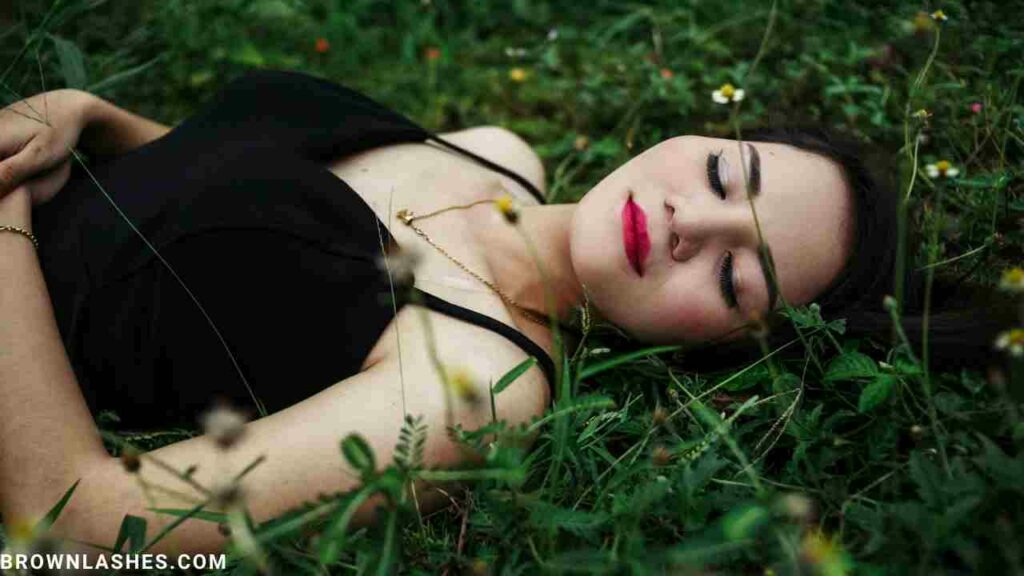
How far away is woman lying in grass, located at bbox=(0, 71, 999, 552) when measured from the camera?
1741 millimetres

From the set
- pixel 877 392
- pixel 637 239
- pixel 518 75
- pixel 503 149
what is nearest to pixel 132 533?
pixel 637 239

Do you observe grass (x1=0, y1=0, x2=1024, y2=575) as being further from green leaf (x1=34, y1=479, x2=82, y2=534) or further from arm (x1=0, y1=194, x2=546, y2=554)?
green leaf (x1=34, y1=479, x2=82, y2=534)

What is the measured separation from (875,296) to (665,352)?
576mm

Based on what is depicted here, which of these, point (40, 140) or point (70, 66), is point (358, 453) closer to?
point (40, 140)

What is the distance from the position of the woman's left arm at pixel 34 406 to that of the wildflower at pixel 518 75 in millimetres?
2323

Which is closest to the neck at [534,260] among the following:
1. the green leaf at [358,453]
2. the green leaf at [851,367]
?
the green leaf at [851,367]

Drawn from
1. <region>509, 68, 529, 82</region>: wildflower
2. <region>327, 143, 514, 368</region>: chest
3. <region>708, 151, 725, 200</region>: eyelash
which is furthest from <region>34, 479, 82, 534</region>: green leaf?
<region>509, 68, 529, 82</region>: wildflower

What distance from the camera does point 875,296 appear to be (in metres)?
2.18

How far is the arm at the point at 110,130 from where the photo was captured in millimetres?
2484

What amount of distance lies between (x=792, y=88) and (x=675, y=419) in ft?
6.12

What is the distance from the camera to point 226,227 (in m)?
1.96

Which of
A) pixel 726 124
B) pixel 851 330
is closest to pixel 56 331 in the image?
pixel 851 330

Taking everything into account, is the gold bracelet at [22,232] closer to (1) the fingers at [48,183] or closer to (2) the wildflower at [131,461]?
(1) the fingers at [48,183]

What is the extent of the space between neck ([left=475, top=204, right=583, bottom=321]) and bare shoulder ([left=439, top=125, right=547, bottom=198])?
48 cm
